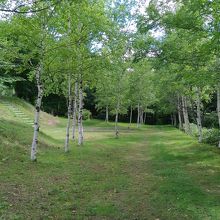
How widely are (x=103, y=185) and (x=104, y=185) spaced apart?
3 cm

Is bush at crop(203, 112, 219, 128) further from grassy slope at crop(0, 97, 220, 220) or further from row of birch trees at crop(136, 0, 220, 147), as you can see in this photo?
row of birch trees at crop(136, 0, 220, 147)

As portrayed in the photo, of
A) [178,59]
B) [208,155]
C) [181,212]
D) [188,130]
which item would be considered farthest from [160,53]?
[188,130]

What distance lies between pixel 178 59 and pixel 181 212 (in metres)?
8.41

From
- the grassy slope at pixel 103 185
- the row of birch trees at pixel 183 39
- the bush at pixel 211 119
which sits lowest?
the grassy slope at pixel 103 185

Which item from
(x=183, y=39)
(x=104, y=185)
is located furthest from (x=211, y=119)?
(x=104, y=185)

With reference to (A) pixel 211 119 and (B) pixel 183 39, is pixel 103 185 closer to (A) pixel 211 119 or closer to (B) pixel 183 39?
(B) pixel 183 39

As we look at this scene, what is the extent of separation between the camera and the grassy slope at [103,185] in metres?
8.30

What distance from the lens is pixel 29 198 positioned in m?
9.29

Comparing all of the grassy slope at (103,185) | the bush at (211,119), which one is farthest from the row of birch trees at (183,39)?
the bush at (211,119)

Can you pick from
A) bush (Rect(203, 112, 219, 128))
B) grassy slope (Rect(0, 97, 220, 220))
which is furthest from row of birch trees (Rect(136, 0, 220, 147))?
bush (Rect(203, 112, 219, 128))

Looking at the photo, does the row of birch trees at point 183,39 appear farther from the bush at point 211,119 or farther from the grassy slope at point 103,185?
the bush at point 211,119

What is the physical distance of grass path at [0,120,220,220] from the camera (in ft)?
27.2

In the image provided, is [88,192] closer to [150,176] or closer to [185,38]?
[150,176]

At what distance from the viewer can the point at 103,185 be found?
1126cm
